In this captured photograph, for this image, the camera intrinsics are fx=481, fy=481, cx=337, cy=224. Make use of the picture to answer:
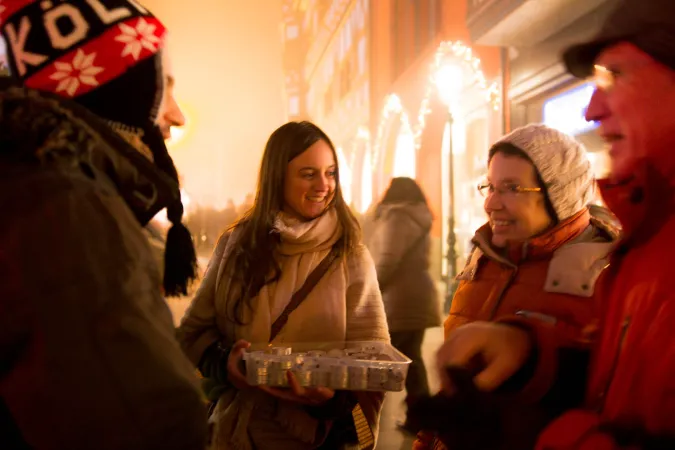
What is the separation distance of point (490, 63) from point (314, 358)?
593 centimetres

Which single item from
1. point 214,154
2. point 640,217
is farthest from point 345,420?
point 214,154

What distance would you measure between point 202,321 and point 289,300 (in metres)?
0.40

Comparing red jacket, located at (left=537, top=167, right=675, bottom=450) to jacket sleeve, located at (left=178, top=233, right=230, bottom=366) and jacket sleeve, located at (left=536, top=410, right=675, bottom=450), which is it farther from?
jacket sleeve, located at (left=178, top=233, right=230, bottom=366)

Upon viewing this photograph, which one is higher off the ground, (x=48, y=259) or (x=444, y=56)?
(x=444, y=56)

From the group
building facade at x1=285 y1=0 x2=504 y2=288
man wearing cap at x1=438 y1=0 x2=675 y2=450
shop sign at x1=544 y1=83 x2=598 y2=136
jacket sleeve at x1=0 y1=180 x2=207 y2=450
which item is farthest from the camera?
building facade at x1=285 y1=0 x2=504 y2=288

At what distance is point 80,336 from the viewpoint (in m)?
0.69

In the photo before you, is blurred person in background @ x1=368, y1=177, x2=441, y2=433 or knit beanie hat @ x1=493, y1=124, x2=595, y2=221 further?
blurred person in background @ x1=368, y1=177, x2=441, y2=433

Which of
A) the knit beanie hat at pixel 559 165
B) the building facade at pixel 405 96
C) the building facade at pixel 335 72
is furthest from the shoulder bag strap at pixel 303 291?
the building facade at pixel 335 72

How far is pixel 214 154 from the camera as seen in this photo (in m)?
10.0

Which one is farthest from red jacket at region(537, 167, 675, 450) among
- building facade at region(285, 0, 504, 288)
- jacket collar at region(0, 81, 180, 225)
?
building facade at region(285, 0, 504, 288)

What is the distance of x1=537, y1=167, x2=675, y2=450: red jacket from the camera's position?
763 millimetres

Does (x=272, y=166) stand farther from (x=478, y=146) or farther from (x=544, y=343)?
(x=478, y=146)

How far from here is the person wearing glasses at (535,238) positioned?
1.70 metres

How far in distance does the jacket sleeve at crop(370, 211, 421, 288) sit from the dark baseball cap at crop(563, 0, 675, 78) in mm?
2679
